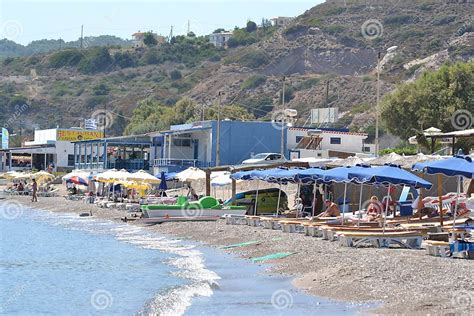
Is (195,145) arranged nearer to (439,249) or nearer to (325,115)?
(325,115)

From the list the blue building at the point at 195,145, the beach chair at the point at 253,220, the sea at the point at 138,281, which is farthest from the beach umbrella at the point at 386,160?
the blue building at the point at 195,145

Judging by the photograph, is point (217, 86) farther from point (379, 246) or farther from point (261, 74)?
point (379, 246)

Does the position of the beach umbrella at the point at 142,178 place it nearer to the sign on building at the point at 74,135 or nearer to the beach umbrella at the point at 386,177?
the beach umbrella at the point at 386,177

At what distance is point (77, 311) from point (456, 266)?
8.63 metres

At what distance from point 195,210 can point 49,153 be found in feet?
222

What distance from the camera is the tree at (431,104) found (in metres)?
72.7

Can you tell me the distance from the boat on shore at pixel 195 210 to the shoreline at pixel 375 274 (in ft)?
34.3

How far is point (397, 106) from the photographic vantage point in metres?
74.4

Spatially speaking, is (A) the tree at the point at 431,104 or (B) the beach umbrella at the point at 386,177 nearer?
(B) the beach umbrella at the point at 386,177

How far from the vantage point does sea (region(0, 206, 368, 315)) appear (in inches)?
809

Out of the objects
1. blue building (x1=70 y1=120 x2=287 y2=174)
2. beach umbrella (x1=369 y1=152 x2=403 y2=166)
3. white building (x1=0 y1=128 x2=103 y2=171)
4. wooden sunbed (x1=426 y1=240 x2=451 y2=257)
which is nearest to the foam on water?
wooden sunbed (x1=426 y1=240 x2=451 y2=257)

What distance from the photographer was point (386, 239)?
26891 millimetres

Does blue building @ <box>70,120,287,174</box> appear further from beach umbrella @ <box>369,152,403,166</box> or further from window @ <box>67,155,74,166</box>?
beach umbrella @ <box>369,152,403,166</box>

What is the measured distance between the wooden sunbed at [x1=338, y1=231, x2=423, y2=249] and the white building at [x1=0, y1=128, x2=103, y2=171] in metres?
80.4
